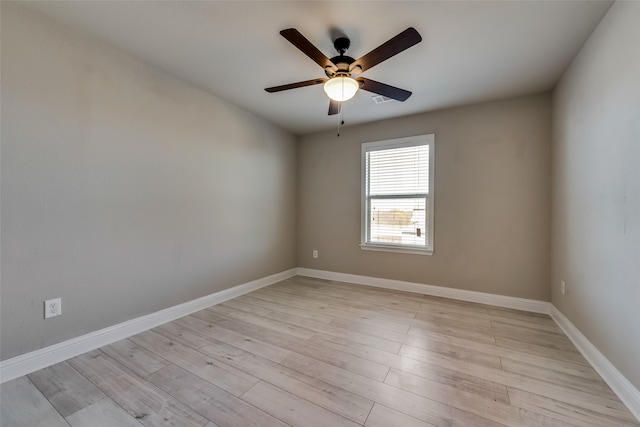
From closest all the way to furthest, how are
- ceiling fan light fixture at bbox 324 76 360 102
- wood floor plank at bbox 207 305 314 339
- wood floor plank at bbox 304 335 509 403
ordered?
wood floor plank at bbox 304 335 509 403 → ceiling fan light fixture at bbox 324 76 360 102 → wood floor plank at bbox 207 305 314 339

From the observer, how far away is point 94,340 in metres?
2.04

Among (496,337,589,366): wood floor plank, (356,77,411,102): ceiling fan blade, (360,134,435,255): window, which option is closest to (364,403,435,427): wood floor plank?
(496,337,589,366): wood floor plank

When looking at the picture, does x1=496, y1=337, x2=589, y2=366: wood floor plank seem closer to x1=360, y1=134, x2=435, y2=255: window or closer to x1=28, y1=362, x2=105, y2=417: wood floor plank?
x1=360, y1=134, x2=435, y2=255: window

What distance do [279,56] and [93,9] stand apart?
1.27 metres

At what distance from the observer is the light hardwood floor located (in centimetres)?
139

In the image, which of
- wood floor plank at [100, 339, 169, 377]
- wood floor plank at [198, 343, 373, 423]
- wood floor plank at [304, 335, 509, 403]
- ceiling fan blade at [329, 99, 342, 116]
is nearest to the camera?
wood floor plank at [198, 343, 373, 423]

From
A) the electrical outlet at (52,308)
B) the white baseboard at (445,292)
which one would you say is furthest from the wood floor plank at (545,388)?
the electrical outlet at (52,308)

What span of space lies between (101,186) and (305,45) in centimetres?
192

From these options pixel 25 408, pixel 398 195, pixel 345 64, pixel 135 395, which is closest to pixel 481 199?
pixel 398 195

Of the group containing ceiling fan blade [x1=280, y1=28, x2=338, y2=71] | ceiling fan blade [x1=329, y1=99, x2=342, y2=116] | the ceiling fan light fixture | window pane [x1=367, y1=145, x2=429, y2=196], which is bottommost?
window pane [x1=367, y1=145, x2=429, y2=196]

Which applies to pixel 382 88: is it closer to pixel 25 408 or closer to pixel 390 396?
pixel 390 396

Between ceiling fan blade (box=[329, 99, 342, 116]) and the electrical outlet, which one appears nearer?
the electrical outlet

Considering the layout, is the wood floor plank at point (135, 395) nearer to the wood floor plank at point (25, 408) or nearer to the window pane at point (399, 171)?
the wood floor plank at point (25, 408)

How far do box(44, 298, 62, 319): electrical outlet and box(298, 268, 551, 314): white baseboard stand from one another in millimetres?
3024
